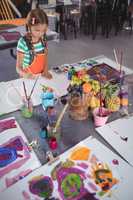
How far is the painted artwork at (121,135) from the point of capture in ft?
3.34

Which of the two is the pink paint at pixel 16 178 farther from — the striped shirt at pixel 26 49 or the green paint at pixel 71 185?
the striped shirt at pixel 26 49

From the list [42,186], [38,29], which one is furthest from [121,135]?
[38,29]

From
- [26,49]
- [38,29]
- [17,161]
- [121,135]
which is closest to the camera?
[17,161]

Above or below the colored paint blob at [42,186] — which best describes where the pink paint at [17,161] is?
above

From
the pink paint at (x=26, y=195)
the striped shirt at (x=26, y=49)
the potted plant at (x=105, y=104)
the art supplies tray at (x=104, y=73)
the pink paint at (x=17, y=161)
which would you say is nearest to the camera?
the pink paint at (x=26, y=195)

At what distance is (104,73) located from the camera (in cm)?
165

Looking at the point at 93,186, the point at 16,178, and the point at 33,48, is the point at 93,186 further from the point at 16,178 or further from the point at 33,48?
the point at 33,48

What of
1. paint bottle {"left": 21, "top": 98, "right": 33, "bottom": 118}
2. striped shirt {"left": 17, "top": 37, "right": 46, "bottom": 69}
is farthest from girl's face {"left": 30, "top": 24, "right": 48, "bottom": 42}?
paint bottle {"left": 21, "top": 98, "right": 33, "bottom": 118}

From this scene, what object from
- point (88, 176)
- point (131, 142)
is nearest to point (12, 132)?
point (88, 176)

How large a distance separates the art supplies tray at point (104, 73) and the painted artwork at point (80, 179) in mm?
645

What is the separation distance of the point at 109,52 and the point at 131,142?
312 centimetres

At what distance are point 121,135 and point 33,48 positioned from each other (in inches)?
39.4

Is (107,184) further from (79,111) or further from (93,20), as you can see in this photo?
(93,20)

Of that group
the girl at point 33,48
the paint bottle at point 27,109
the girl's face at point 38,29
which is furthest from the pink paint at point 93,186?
the girl's face at point 38,29
